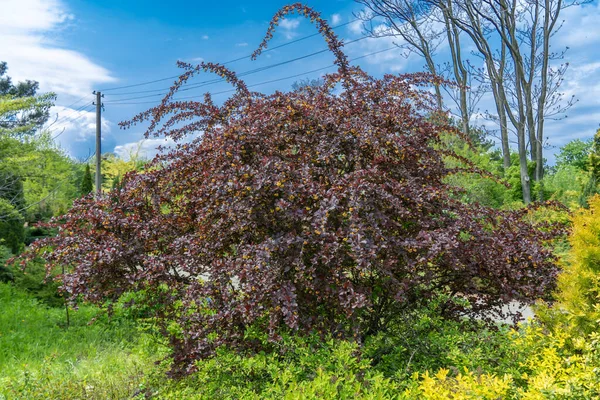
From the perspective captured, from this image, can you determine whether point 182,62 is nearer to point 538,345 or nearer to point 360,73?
point 360,73

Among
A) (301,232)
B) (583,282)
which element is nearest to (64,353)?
(301,232)

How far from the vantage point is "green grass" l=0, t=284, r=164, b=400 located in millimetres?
4285

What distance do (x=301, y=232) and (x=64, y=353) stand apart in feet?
13.1

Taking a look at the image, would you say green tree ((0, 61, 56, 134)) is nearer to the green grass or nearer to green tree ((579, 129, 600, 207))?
the green grass

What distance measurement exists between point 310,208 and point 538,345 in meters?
1.90

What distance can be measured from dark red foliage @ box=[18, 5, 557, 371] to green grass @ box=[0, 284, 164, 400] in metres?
0.95

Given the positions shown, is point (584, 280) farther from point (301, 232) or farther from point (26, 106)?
point (26, 106)

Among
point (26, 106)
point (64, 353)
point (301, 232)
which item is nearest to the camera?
point (301, 232)

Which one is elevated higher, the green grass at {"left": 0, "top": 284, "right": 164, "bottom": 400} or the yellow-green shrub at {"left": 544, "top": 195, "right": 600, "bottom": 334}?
the yellow-green shrub at {"left": 544, "top": 195, "right": 600, "bottom": 334}

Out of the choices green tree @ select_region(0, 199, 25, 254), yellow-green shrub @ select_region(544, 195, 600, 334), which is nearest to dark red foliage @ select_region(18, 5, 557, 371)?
yellow-green shrub @ select_region(544, 195, 600, 334)

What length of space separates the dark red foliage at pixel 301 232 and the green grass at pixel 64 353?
37.6 inches

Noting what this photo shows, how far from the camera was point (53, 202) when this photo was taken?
87.4ft

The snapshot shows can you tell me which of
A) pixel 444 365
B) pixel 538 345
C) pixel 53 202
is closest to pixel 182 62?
pixel 444 365

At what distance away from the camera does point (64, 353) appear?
5.78 metres
